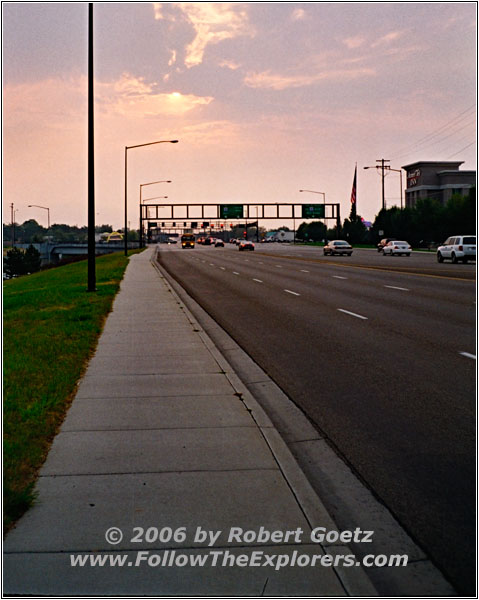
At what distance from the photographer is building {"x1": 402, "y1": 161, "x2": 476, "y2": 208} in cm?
13466

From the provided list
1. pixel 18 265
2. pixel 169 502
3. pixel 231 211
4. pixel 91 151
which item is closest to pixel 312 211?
pixel 231 211

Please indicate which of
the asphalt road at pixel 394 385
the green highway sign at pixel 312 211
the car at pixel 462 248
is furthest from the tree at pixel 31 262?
the asphalt road at pixel 394 385

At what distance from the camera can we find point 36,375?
398 inches

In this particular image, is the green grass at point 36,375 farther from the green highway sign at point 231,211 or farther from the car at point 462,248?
the green highway sign at point 231,211

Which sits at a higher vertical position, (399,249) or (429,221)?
(429,221)

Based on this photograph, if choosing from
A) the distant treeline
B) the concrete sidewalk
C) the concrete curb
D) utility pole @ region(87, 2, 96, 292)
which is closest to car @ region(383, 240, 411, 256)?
the distant treeline

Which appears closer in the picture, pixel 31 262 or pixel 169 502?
pixel 169 502

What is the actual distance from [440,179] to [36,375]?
135864mm

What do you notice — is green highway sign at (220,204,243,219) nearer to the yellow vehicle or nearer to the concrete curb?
the yellow vehicle

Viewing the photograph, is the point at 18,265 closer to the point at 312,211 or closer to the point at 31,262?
the point at 31,262

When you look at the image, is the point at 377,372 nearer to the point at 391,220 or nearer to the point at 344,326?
the point at 344,326

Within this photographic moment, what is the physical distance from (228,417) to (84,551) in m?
3.50

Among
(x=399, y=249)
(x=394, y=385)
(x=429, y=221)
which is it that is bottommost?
(x=394, y=385)

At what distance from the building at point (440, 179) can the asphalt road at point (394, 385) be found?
117641mm
